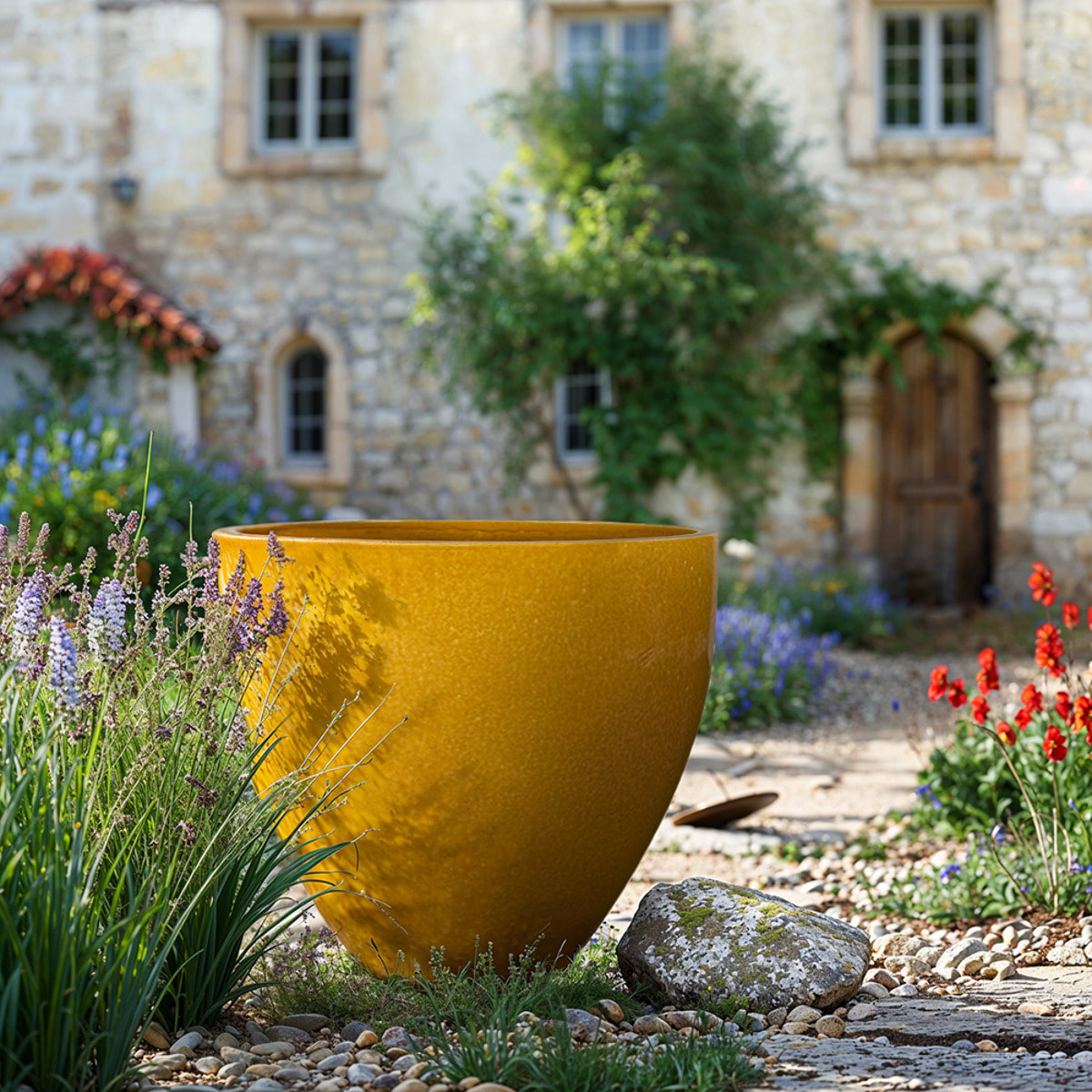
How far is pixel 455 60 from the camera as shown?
9.32 m

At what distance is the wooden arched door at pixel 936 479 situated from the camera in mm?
9219

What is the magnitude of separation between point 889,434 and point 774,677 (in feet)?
12.8

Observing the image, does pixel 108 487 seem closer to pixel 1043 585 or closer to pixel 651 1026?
pixel 1043 585

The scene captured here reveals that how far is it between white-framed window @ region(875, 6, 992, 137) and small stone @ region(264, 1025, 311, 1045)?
8.36m

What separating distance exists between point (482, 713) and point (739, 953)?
703 millimetres

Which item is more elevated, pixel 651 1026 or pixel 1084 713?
pixel 1084 713

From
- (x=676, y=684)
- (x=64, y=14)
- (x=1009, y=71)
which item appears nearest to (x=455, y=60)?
(x=64, y=14)

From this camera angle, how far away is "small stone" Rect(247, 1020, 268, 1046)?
215 centimetres

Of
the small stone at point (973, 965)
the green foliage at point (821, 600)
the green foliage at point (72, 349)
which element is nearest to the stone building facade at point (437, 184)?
the green foliage at point (72, 349)

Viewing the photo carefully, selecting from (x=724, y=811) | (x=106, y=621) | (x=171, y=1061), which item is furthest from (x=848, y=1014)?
(x=724, y=811)

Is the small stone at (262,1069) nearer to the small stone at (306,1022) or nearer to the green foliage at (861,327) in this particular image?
the small stone at (306,1022)

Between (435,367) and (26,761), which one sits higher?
(435,367)

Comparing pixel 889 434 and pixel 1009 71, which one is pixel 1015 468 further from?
pixel 1009 71

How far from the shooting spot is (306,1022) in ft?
7.30
